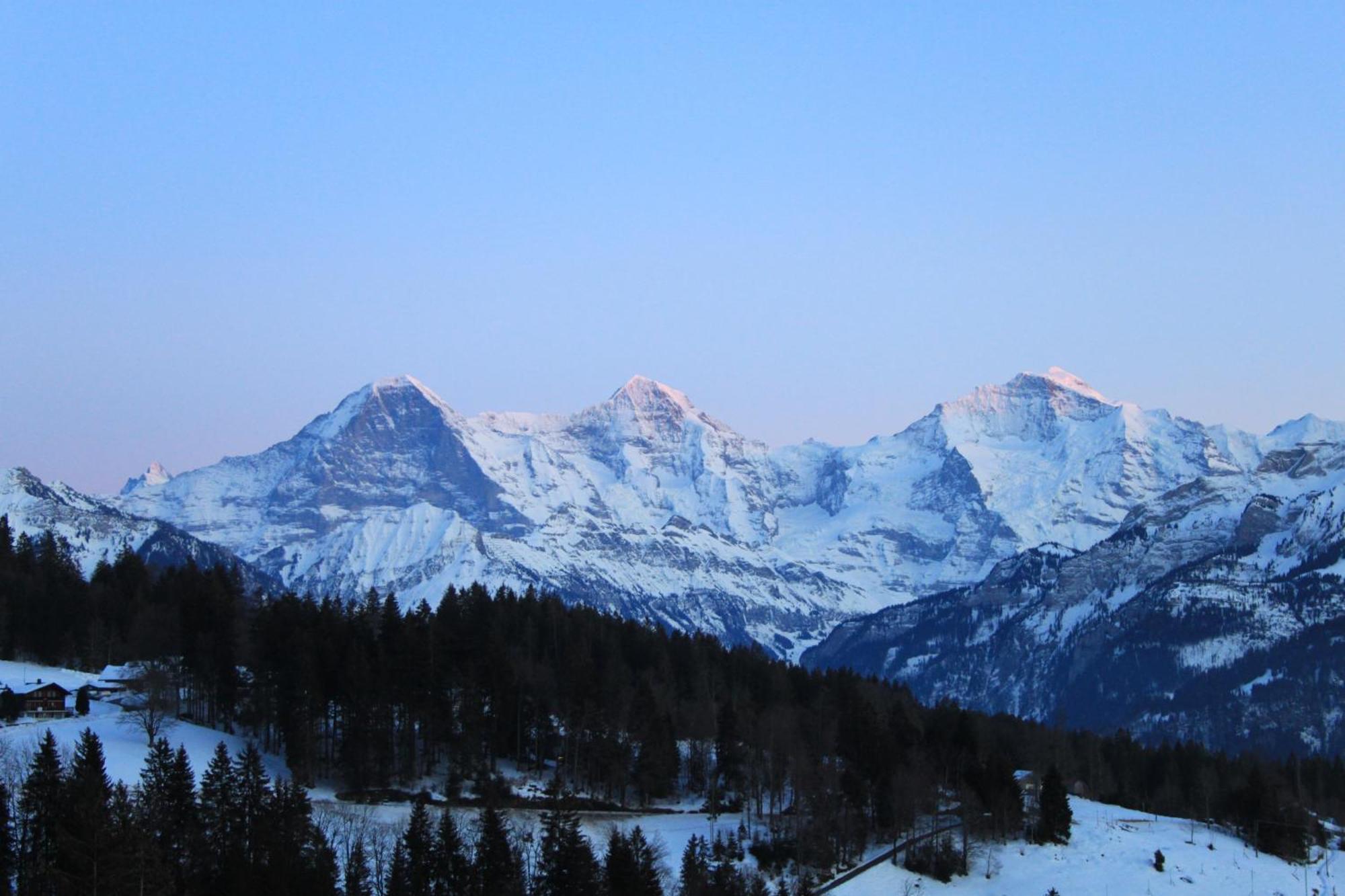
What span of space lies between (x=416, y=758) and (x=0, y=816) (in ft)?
144

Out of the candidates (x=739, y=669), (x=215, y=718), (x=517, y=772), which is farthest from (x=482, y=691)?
(x=739, y=669)

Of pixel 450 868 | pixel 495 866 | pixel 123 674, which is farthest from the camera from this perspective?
pixel 123 674

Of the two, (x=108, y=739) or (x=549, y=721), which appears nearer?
(x=108, y=739)

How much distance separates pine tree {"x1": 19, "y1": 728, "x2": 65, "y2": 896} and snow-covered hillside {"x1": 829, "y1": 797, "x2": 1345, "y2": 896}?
151ft

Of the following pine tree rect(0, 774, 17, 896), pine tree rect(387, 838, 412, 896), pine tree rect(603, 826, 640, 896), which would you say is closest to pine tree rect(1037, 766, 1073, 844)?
pine tree rect(603, 826, 640, 896)

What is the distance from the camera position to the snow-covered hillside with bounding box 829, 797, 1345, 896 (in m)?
105

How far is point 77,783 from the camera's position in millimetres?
80000

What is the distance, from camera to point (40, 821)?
3152 inches

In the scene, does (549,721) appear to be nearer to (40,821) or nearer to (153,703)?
(153,703)

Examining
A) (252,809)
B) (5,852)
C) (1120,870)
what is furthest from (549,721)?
(5,852)

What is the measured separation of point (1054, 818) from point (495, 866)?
46011mm

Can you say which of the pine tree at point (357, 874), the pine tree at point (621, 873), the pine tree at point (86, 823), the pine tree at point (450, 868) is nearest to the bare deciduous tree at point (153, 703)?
the pine tree at point (86, 823)

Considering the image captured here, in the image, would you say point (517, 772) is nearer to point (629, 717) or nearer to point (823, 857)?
point (629, 717)

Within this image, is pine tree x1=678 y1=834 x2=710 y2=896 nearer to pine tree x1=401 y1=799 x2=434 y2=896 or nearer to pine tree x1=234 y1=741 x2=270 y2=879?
pine tree x1=401 y1=799 x2=434 y2=896
